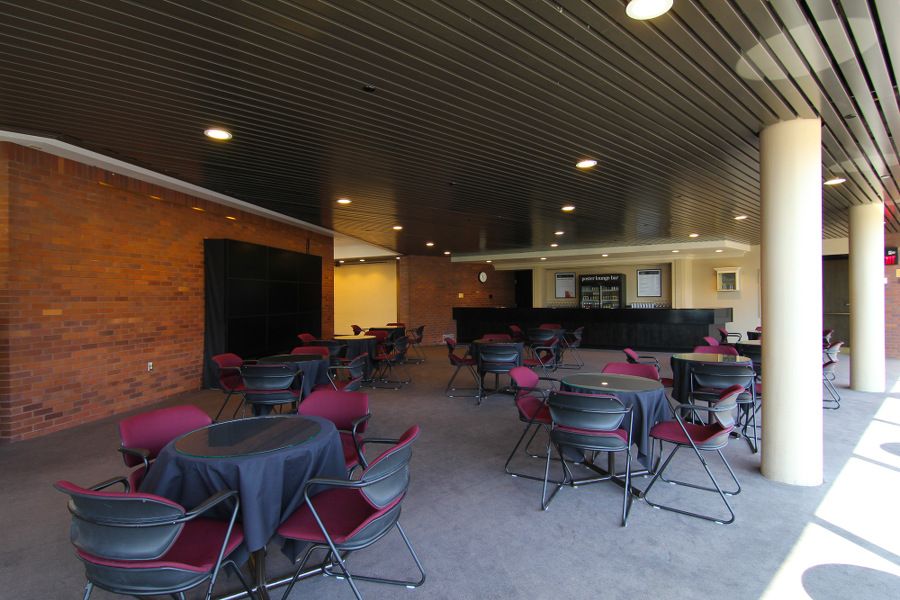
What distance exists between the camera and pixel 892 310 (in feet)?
34.3

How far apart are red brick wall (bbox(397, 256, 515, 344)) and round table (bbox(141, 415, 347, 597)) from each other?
11601 mm

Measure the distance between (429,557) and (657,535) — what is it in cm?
135

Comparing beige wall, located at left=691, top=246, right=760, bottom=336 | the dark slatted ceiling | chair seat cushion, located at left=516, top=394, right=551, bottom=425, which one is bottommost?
chair seat cushion, located at left=516, top=394, right=551, bottom=425

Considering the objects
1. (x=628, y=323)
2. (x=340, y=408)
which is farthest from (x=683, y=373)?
(x=628, y=323)

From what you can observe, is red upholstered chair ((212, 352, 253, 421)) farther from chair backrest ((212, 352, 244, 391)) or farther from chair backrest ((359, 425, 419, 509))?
chair backrest ((359, 425, 419, 509))

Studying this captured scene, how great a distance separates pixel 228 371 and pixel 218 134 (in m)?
2.79

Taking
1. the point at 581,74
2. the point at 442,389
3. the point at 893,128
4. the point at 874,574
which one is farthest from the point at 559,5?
the point at 442,389

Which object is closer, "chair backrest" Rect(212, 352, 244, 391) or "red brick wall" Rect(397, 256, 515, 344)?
"chair backrest" Rect(212, 352, 244, 391)

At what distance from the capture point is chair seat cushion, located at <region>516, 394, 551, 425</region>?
3.65 meters

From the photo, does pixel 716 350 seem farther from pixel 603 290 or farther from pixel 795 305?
pixel 603 290

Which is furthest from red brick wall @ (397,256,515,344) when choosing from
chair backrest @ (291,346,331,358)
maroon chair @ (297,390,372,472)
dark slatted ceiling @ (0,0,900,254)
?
maroon chair @ (297,390,372,472)

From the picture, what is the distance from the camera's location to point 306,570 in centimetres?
→ 244

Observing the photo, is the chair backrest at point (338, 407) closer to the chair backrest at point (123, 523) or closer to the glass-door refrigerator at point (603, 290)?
the chair backrest at point (123, 523)

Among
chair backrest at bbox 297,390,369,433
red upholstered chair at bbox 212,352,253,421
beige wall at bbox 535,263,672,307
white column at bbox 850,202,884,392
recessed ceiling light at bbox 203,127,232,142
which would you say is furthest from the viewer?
beige wall at bbox 535,263,672,307
